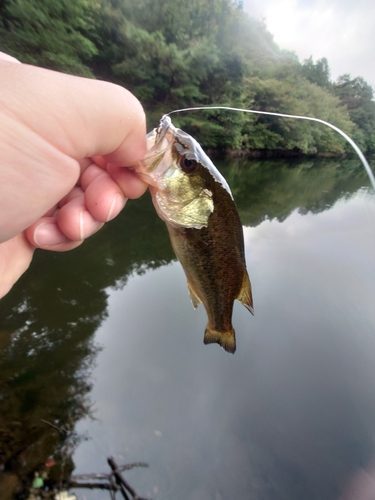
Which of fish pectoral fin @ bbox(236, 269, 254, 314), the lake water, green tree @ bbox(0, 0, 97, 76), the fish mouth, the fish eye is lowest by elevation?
the lake water

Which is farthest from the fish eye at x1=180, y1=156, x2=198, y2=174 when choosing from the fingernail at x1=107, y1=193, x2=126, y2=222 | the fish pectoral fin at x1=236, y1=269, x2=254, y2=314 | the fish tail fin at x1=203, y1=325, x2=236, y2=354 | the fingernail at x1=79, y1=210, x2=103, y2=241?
the fish tail fin at x1=203, y1=325, x2=236, y2=354

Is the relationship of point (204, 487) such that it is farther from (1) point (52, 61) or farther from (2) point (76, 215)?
(1) point (52, 61)

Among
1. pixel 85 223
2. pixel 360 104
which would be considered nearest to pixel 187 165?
pixel 85 223

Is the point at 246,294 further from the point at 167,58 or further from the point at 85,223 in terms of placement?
the point at 167,58

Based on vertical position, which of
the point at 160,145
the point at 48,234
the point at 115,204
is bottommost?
the point at 48,234

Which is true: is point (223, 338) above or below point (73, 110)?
below

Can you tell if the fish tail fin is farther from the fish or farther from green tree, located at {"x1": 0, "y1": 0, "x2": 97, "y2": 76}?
green tree, located at {"x1": 0, "y1": 0, "x2": 97, "y2": 76}

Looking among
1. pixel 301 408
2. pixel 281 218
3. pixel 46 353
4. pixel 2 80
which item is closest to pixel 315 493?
pixel 301 408

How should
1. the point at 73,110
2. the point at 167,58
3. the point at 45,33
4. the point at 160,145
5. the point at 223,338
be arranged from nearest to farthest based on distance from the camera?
the point at 73,110, the point at 160,145, the point at 223,338, the point at 45,33, the point at 167,58
